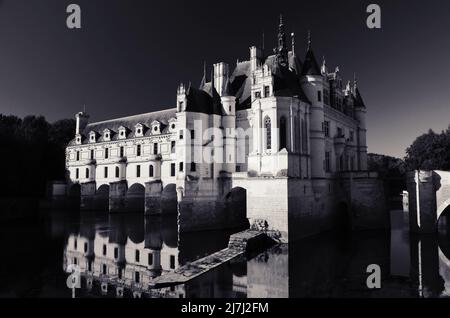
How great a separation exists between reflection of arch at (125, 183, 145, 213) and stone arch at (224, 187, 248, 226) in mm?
19587

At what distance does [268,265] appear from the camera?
20328 mm

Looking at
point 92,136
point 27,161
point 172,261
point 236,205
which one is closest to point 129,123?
point 92,136

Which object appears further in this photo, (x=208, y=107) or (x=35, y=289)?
(x=208, y=107)

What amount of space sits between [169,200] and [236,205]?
13.1m

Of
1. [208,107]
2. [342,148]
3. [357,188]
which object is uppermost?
[208,107]

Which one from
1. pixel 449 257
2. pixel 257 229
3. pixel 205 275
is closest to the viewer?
pixel 205 275

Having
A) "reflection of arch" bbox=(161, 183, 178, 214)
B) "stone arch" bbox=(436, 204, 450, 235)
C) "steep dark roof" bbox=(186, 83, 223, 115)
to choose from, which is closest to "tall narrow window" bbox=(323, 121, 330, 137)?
"steep dark roof" bbox=(186, 83, 223, 115)

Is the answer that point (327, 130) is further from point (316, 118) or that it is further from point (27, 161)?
point (27, 161)

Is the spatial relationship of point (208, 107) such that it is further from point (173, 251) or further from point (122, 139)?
point (122, 139)

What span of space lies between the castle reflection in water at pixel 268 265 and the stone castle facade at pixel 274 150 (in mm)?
2899

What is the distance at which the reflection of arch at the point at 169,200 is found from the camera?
43.4 metres

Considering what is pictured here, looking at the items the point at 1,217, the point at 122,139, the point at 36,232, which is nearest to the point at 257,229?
the point at 36,232
